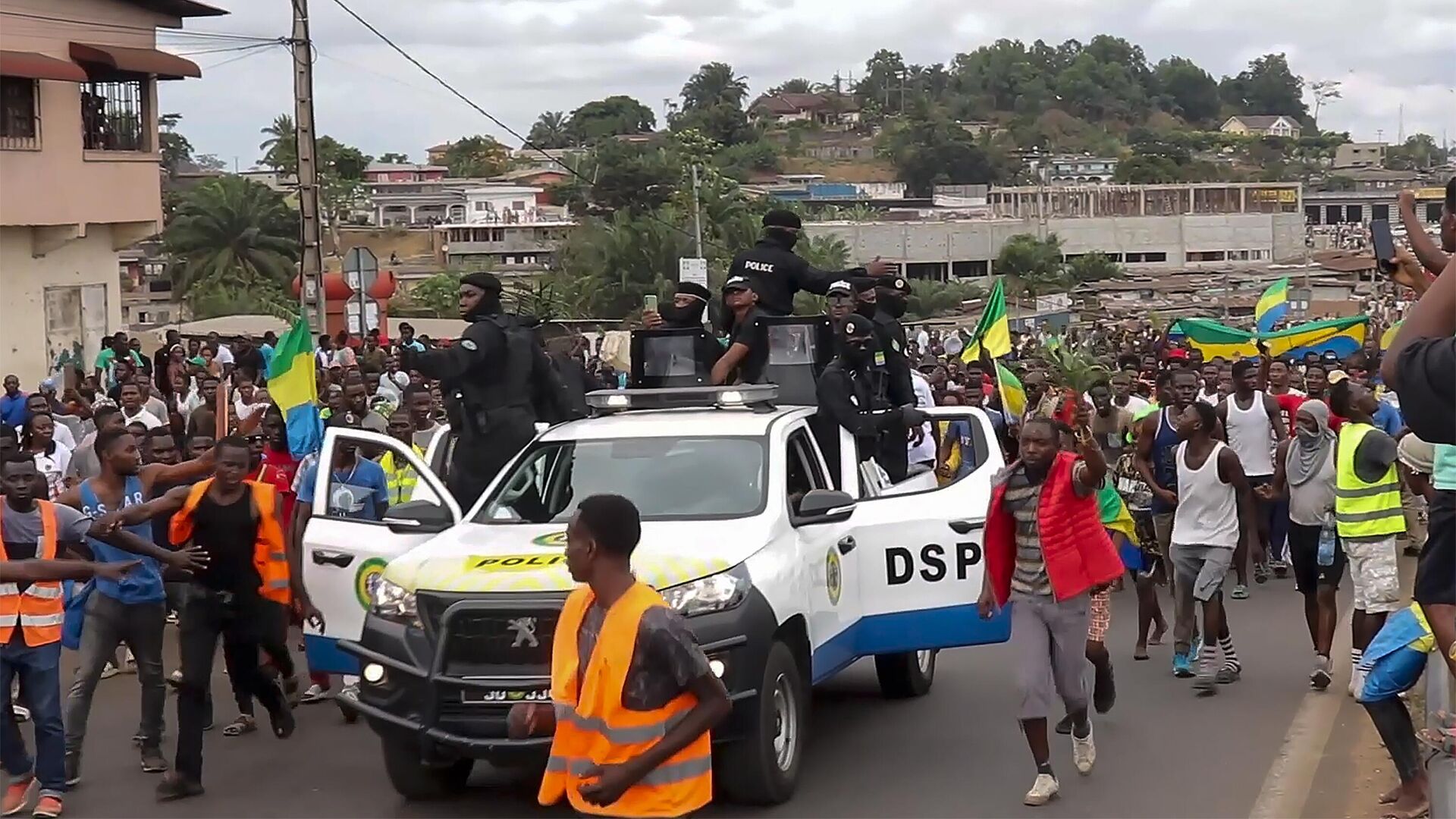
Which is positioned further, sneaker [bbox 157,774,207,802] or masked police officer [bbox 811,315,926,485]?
masked police officer [bbox 811,315,926,485]

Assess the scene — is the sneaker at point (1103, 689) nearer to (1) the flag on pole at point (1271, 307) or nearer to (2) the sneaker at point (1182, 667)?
(2) the sneaker at point (1182, 667)

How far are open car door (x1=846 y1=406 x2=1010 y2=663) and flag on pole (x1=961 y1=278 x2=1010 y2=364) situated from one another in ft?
35.7

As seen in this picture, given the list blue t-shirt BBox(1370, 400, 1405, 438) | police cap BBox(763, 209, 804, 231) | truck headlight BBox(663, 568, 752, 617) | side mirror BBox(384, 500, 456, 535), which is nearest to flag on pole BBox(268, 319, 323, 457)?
police cap BBox(763, 209, 804, 231)

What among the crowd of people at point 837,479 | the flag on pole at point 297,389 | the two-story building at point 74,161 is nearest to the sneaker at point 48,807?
the crowd of people at point 837,479

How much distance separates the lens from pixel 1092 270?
92125mm

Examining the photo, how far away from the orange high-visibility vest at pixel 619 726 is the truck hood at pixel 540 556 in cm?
236

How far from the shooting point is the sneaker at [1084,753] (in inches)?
321

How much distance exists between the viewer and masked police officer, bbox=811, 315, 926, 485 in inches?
368

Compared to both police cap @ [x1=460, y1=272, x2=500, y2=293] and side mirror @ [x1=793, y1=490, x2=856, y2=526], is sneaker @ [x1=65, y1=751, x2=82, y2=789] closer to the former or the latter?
police cap @ [x1=460, y1=272, x2=500, y2=293]

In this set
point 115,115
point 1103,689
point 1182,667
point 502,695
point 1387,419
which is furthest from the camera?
point 115,115

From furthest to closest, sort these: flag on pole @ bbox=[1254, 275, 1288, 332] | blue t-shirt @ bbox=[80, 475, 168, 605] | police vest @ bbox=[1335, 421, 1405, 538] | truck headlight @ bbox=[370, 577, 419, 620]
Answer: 1. flag on pole @ bbox=[1254, 275, 1288, 332]
2. police vest @ bbox=[1335, 421, 1405, 538]
3. blue t-shirt @ bbox=[80, 475, 168, 605]
4. truck headlight @ bbox=[370, 577, 419, 620]

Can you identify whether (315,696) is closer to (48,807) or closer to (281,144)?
(48,807)

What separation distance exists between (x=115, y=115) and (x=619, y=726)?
1077 inches

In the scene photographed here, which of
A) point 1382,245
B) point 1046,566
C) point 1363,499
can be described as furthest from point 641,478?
point 1382,245
